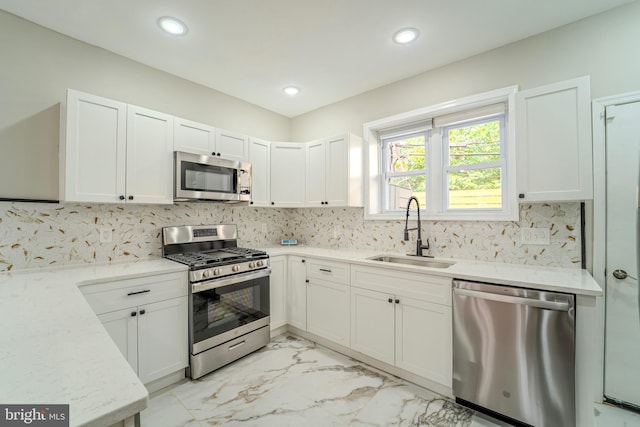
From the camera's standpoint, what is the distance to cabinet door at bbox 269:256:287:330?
3.04m

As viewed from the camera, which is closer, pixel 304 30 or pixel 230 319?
pixel 304 30

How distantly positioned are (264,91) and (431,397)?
3.33 metres

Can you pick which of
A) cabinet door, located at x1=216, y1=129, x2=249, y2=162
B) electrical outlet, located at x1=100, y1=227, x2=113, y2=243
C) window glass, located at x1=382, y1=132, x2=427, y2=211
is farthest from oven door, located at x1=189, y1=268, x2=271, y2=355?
window glass, located at x1=382, y1=132, x2=427, y2=211

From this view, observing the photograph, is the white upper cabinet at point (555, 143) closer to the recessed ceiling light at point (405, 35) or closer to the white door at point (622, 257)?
the white door at point (622, 257)

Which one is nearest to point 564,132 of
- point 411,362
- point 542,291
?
point 542,291

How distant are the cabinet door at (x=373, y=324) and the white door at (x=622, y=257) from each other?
1.47 m

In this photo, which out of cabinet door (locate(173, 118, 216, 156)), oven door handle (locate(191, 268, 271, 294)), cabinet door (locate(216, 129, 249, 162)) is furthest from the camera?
cabinet door (locate(216, 129, 249, 162))

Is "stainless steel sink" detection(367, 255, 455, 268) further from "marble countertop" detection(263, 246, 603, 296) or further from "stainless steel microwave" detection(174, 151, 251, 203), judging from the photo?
"stainless steel microwave" detection(174, 151, 251, 203)

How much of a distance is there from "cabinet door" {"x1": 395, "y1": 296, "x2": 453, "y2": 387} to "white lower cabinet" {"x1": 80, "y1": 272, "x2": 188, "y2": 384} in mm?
1753

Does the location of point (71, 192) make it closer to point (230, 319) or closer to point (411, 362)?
point (230, 319)

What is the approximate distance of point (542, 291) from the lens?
1.67 meters

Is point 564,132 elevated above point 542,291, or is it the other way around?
point 564,132

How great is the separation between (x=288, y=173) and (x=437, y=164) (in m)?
1.73

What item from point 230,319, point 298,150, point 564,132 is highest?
point 298,150
